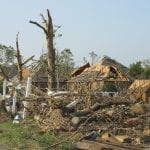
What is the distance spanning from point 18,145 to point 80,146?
72.7 inches

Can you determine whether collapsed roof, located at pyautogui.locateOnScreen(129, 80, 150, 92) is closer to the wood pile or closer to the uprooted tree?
the wood pile

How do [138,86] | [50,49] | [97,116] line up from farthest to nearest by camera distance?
[50,49] < [138,86] < [97,116]

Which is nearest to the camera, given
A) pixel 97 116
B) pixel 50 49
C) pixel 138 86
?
pixel 97 116

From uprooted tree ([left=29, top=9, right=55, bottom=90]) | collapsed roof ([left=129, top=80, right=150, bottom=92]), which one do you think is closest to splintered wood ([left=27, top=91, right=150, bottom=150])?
collapsed roof ([left=129, top=80, right=150, bottom=92])

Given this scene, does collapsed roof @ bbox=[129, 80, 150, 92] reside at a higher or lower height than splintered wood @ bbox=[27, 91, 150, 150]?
higher

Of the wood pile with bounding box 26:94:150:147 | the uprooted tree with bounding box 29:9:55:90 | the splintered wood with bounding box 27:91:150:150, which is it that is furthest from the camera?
the uprooted tree with bounding box 29:9:55:90

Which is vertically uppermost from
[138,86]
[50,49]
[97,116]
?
[50,49]

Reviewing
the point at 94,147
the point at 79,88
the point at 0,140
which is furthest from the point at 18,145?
the point at 79,88

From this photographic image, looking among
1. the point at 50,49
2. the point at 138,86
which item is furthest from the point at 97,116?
the point at 50,49

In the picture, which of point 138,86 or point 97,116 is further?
point 138,86

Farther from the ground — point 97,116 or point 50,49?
point 50,49

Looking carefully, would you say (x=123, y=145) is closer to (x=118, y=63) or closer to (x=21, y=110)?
(x=21, y=110)

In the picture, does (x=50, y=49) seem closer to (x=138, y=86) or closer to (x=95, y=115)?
(x=138, y=86)

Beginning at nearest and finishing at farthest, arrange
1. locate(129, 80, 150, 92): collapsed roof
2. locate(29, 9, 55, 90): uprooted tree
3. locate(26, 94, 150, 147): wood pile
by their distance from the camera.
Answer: locate(26, 94, 150, 147): wood pile, locate(129, 80, 150, 92): collapsed roof, locate(29, 9, 55, 90): uprooted tree
